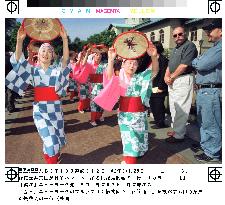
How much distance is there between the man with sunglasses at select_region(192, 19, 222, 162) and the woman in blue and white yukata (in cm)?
141

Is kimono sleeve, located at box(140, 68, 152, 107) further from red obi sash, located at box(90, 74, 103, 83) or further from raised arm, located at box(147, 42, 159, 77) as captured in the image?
red obi sash, located at box(90, 74, 103, 83)

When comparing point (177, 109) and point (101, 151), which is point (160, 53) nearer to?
point (177, 109)

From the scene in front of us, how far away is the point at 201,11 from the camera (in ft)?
→ 9.73

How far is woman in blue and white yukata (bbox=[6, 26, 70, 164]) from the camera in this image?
10.1 ft

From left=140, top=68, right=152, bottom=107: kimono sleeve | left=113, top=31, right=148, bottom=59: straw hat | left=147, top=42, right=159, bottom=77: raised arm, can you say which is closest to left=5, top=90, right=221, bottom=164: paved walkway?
left=140, top=68, right=152, bottom=107: kimono sleeve

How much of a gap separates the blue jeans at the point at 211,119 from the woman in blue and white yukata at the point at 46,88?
1.47 metres

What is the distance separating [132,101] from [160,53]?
1852mm

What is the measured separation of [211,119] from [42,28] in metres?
1.93

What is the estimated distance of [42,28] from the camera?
2.91 metres

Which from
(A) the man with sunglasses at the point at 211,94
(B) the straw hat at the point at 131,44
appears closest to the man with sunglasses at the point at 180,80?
(A) the man with sunglasses at the point at 211,94

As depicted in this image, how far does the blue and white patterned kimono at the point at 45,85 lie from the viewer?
3082 millimetres

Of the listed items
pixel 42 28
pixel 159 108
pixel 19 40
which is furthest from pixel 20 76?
pixel 159 108

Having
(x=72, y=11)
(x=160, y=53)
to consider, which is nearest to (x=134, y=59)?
(x=72, y=11)

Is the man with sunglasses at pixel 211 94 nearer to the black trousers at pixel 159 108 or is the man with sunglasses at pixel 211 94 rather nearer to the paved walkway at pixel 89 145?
the paved walkway at pixel 89 145
